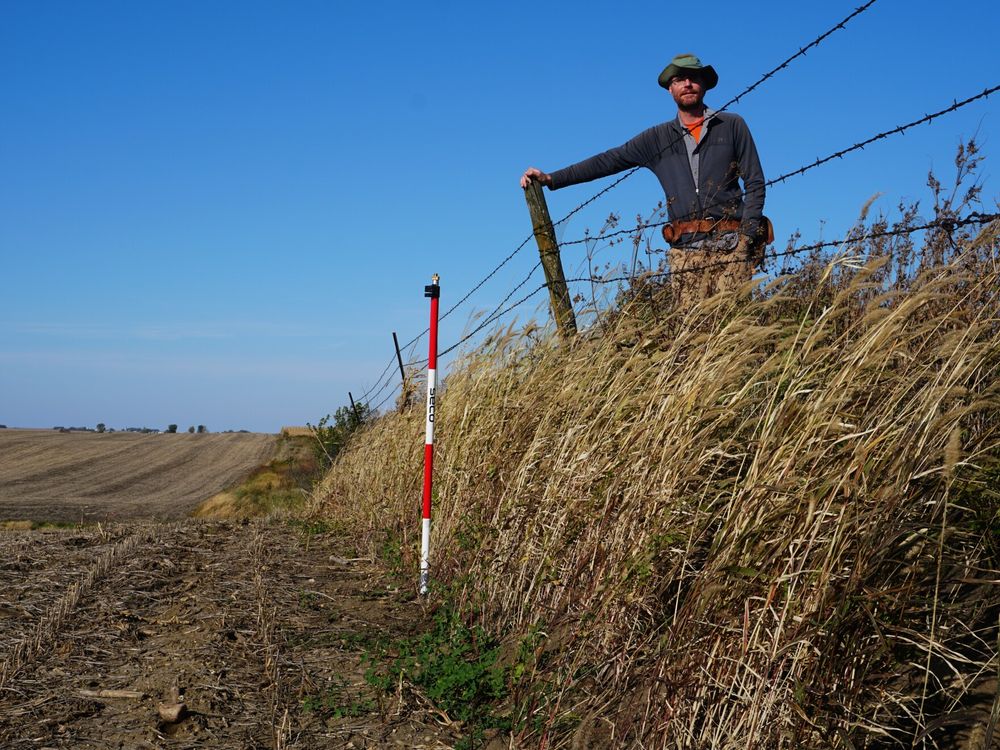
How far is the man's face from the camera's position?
6.81m

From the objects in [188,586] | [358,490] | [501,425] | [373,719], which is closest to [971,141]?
[501,425]

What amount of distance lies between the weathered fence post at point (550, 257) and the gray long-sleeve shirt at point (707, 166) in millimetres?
695

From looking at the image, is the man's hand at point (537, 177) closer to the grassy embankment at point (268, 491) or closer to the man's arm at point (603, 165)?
the man's arm at point (603, 165)

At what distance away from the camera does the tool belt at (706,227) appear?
627 cm

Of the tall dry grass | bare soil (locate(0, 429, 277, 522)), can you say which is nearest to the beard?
the tall dry grass

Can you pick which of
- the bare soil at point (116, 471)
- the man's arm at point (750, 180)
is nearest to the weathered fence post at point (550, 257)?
the man's arm at point (750, 180)

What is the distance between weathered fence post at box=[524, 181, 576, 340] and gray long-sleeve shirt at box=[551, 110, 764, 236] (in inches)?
27.4

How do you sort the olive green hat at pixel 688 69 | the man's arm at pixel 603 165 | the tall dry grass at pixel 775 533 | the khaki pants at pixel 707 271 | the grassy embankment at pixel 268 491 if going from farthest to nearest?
1. the grassy embankment at pixel 268 491
2. the man's arm at pixel 603 165
3. the olive green hat at pixel 688 69
4. the khaki pants at pixel 707 271
5. the tall dry grass at pixel 775 533

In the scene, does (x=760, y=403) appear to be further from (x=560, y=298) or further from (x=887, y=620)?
(x=560, y=298)

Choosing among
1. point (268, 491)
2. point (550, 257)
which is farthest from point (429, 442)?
point (268, 491)

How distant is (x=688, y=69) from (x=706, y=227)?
1268 mm

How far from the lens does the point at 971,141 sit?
17.2ft

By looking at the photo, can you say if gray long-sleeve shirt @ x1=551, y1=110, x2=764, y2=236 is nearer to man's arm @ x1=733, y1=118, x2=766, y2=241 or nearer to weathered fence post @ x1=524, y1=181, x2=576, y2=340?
man's arm @ x1=733, y1=118, x2=766, y2=241

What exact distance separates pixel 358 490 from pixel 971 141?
22.5ft
